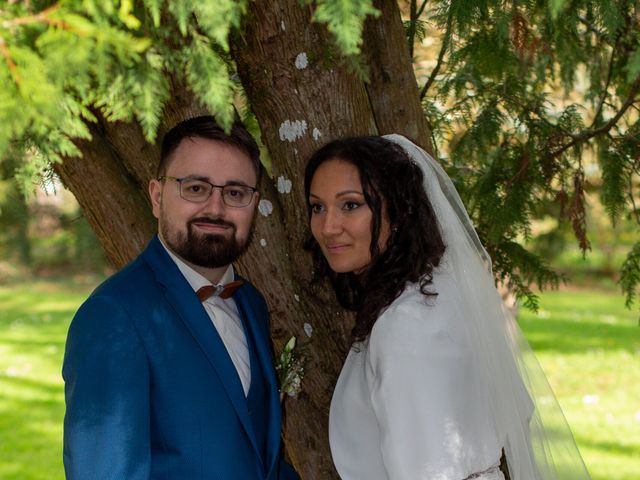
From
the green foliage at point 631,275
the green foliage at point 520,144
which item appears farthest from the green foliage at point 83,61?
the green foliage at point 631,275

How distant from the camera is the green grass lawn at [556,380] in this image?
28.0 ft

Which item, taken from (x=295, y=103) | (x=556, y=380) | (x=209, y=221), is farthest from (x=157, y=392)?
(x=556, y=380)

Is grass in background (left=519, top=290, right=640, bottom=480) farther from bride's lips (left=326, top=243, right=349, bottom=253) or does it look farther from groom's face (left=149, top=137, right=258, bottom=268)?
groom's face (left=149, top=137, right=258, bottom=268)

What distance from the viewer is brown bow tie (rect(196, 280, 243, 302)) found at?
282cm

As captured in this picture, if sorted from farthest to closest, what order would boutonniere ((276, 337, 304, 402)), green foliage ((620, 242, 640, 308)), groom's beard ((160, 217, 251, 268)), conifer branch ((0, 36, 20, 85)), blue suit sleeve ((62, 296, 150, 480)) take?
green foliage ((620, 242, 640, 308))
boutonniere ((276, 337, 304, 402))
groom's beard ((160, 217, 251, 268))
blue suit sleeve ((62, 296, 150, 480))
conifer branch ((0, 36, 20, 85))

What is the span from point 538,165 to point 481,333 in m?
1.30

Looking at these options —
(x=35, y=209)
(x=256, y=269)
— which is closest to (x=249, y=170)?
(x=256, y=269)

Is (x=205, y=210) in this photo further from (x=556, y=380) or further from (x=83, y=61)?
(x=556, y=380)

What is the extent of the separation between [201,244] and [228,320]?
1.12 feet

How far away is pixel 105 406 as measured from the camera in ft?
7.55

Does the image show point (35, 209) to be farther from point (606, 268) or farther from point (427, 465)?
point (427, 465)

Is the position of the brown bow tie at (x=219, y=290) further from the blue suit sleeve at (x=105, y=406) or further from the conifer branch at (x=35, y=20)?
the conifer branch at (x=35, y=20)

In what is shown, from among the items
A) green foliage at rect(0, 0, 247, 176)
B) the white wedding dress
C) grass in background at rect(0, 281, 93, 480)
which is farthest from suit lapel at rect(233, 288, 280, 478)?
grass in background at rect(0, 281, 93, 480)

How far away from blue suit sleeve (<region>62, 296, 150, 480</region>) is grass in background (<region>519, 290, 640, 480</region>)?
278 centimetres
